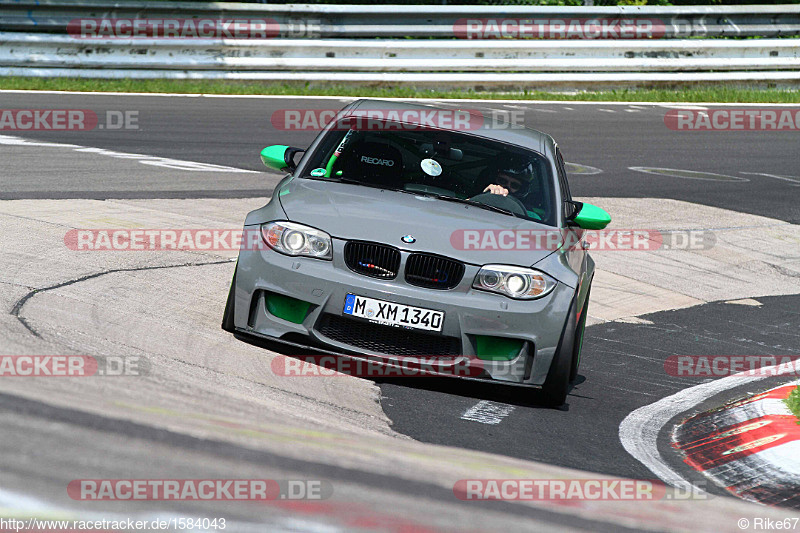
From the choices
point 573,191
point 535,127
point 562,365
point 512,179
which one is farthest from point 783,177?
point 562,365

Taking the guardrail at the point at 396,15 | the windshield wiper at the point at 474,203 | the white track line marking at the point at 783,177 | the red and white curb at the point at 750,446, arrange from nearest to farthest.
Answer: the red and white curb at the point at 750,446
the windshield wiper at the point at 474,203
the white track line marking at the point at 783,177
the guardrail at the point at 396,15

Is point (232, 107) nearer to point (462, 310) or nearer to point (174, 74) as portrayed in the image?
point (174, 74)

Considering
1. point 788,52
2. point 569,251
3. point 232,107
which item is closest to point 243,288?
point 569,251

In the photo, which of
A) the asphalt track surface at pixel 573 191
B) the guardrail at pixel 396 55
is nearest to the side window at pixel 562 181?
the asphalt track surface at pixel 573 191

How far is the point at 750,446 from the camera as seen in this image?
18.3ft

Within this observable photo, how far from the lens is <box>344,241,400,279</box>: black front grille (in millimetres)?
5844

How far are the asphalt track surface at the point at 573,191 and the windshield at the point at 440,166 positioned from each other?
1.21 m

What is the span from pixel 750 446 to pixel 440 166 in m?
2.63

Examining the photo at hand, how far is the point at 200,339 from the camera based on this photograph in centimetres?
619

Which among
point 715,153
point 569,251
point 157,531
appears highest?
point 157,531

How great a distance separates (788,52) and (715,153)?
6557 millimetres

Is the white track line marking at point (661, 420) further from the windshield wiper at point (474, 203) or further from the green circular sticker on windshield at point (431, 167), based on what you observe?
the green circular sticker on windshield at point (431, 167)

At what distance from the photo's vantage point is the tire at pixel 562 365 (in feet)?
19.5

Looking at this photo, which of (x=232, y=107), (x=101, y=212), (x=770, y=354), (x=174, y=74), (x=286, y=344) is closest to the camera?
(x=286, y=344)
